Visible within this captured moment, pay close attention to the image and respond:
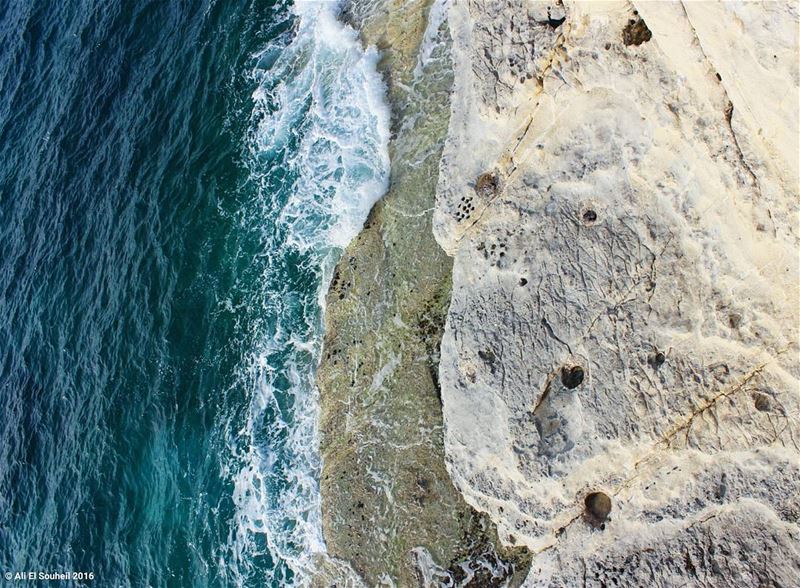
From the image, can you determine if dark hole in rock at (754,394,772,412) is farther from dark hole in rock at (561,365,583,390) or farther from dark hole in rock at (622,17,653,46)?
dark hole in rock at (622,17,653,46)

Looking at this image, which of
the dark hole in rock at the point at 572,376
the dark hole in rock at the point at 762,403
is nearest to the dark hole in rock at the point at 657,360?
the dark hole in rock at the point at 572,376

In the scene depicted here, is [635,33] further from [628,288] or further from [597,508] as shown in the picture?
[597,508]

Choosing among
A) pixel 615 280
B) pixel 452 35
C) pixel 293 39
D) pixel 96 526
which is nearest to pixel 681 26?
Result: pixel 615 280

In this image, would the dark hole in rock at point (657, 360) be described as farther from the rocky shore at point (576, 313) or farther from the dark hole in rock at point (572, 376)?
the dark hole in rock at point (572, 376)

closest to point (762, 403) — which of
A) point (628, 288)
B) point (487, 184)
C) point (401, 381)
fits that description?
point (628, 288)

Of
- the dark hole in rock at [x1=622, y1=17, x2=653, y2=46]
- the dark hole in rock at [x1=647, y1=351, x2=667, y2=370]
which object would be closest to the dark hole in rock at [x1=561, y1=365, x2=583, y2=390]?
the dark hole in rock at [x1=647, y1=351, x2=667, y2=370]

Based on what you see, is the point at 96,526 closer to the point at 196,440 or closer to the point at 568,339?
the point at 196,440
